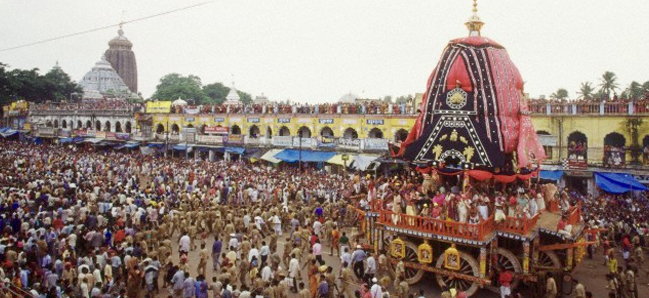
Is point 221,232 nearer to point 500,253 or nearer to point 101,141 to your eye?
point 500,253

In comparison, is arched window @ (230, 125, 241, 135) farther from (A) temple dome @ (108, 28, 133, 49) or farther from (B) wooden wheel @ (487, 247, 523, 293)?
(A) temple dome @ (108, 28, 133, 49)

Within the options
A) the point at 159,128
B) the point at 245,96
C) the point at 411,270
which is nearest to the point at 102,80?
the point at 245,96

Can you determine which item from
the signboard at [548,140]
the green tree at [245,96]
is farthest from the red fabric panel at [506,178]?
the green tree at [245,96]

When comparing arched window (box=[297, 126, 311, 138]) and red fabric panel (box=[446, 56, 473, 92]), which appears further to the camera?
arched window (box=[297, 126, 311, 138])

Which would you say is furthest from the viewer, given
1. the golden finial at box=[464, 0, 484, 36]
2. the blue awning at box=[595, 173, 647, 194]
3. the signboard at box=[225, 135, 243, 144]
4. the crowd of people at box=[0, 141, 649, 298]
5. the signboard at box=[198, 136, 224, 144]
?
the signboard at box=[198, 136, 224, 144]

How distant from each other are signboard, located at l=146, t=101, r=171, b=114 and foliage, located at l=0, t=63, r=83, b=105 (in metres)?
25.7

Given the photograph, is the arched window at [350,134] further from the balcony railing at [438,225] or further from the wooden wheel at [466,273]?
the wooden wheel at [466,273]

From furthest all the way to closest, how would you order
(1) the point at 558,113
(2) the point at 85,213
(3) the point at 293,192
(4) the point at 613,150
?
(1) the point at 558,113
(4) the point at 613,150
(3) the point at 293,192
(2) the point at 85,213

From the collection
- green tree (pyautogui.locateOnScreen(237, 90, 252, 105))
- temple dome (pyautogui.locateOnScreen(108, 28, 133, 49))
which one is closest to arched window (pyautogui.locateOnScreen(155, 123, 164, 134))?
green tree (pyautogui.locateOnScreen(237, 90, 252, 105))

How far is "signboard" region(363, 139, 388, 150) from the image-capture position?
103 feet

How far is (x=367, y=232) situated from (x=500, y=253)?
4092 mm

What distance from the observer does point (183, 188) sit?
83.1 feet

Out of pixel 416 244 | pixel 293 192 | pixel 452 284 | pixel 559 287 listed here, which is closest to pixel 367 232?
pixel 416 244

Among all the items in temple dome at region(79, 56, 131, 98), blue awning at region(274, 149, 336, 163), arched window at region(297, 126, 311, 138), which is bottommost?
blue awning at region(274, 149, 336, 163)
